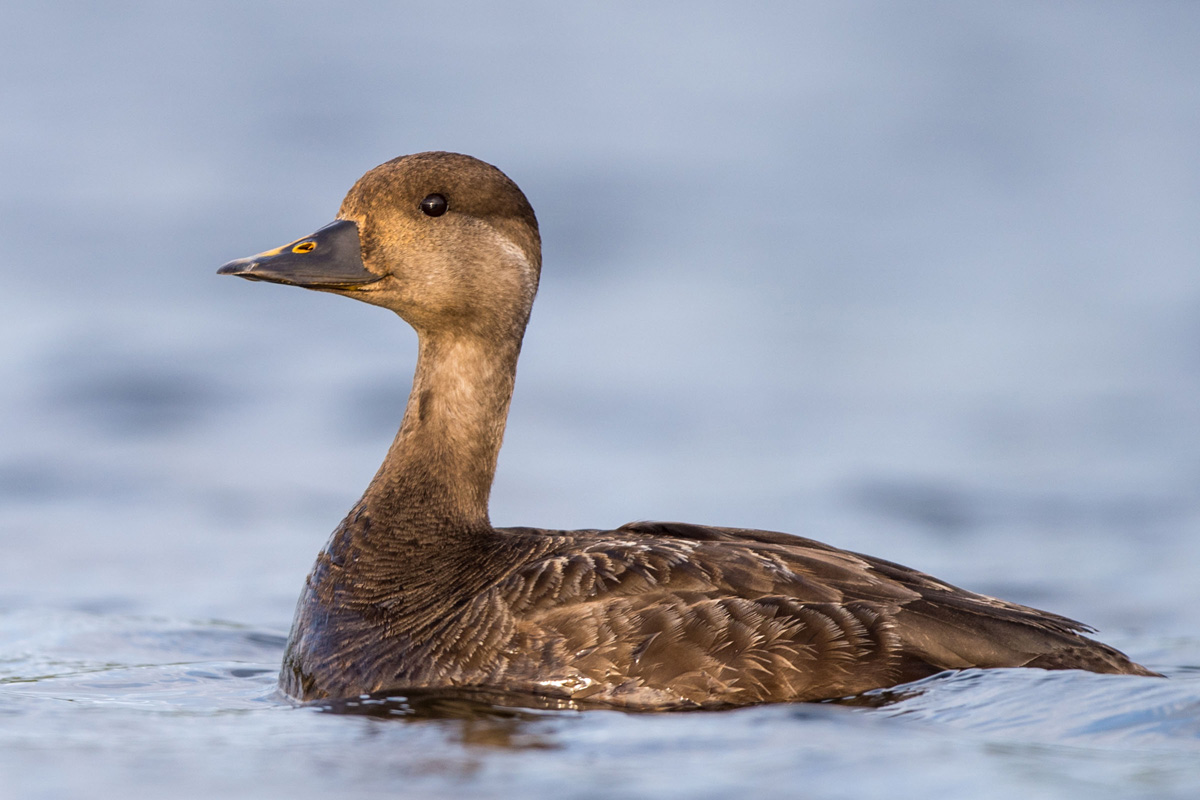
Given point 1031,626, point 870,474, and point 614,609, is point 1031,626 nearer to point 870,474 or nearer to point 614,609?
point 614,609

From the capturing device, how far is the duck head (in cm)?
688

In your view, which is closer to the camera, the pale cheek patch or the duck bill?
the duck bill

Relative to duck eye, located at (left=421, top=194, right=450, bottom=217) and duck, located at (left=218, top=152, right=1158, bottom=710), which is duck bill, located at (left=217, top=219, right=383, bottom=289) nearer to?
duck, located at (left=218, top=152, right=1158, bottom=710)

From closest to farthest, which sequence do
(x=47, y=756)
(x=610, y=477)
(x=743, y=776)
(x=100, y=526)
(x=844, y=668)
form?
(x=743, y=776), (x=47, y=756), (x=844, y=668), (x=100, y=526), (x=610, y=477)

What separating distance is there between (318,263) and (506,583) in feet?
4.96

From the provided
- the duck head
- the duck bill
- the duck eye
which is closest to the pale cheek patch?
the duck head

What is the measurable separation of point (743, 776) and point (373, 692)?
167cm

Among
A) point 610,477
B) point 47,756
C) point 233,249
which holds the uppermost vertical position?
point 233,249

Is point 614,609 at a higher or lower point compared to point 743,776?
higher

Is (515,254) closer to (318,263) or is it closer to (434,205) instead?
(434,205)

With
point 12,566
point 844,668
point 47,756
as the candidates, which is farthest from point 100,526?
point 844,668

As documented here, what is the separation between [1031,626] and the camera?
6293 mm

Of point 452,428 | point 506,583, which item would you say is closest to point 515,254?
point 452,428

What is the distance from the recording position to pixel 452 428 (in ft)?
23.3
